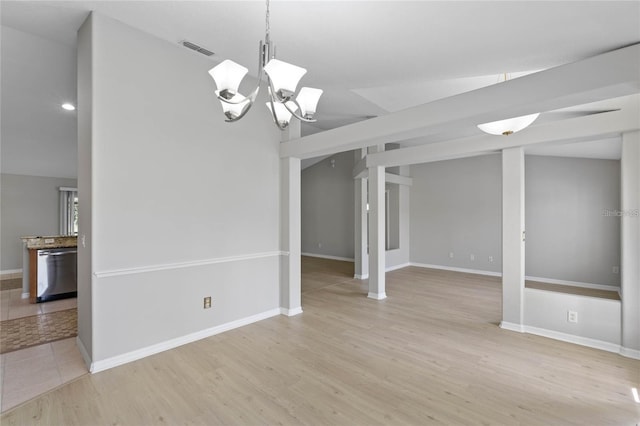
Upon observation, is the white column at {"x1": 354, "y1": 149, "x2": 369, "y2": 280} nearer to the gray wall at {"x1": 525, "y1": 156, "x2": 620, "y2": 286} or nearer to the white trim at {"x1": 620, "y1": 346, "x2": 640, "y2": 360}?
the gray wall at {"x1": 525, "y1": 156, "x2": 620, "y2": 286}

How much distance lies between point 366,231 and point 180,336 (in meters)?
4.25

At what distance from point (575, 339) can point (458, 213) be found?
4.17 metres

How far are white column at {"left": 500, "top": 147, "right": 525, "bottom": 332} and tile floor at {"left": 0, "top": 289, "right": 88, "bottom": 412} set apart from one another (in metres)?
4.37

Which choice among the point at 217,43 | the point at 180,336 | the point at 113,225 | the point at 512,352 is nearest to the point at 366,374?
the point at 512,352

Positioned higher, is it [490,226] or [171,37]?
[171,37]

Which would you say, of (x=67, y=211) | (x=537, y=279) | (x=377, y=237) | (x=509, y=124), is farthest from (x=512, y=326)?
(x=67, y=211)

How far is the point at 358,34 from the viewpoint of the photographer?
2342 mm

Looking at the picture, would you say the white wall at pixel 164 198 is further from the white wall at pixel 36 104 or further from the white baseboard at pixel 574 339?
the white baseboard at pixel 574 339

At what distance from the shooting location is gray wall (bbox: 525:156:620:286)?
17.4ft

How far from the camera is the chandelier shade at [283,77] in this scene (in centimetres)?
161

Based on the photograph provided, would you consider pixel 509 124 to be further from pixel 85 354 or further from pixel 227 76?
pixel 85 354

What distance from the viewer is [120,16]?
2520mm

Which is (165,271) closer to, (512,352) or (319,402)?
(319,402)

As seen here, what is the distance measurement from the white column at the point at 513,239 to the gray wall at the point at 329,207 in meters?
5.28
